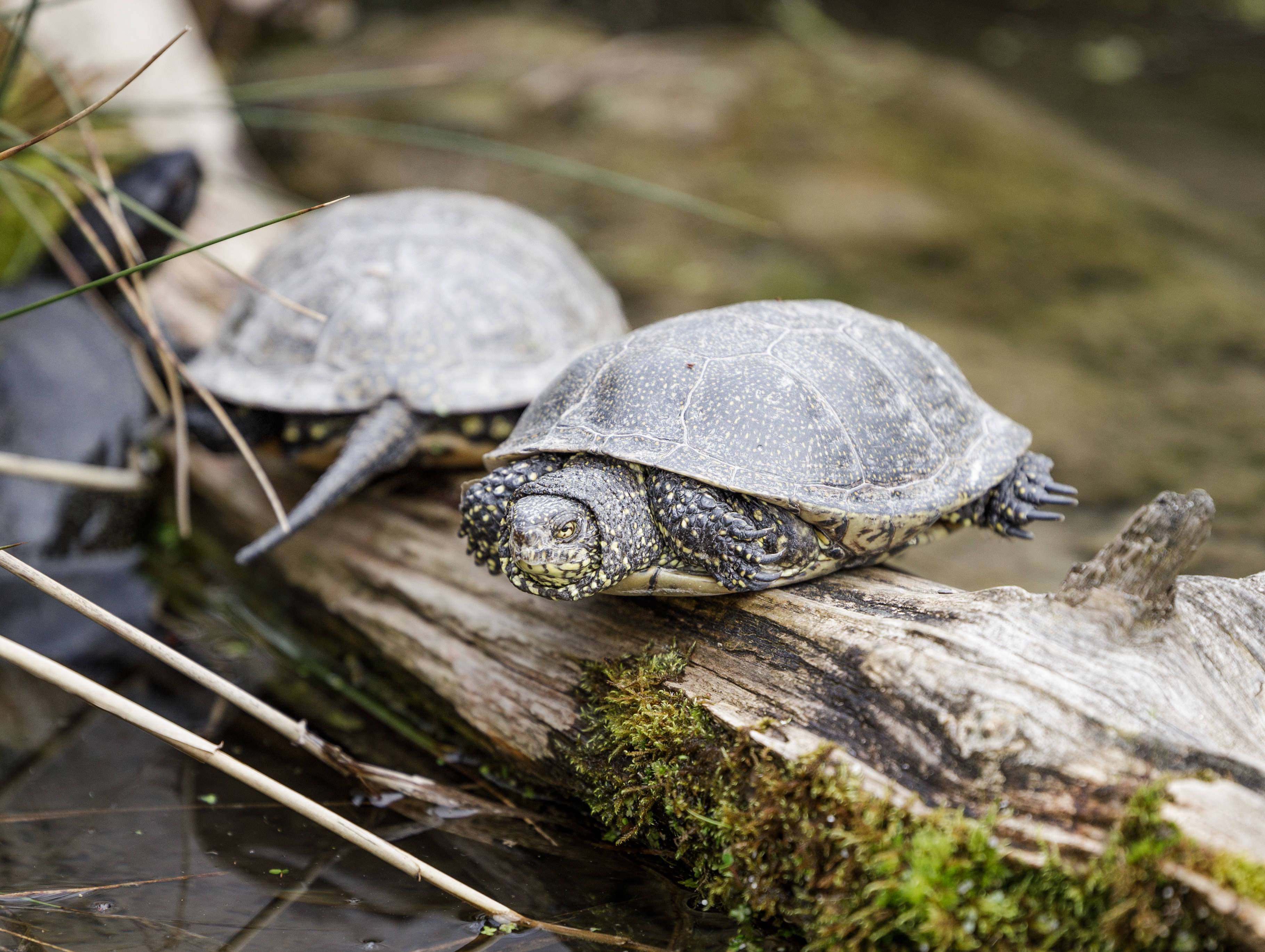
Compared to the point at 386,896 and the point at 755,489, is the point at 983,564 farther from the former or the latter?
the point at 386,896

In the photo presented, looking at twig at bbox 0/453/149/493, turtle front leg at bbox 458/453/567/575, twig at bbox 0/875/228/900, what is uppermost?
turtle front leg at bbox 458/453/567/575

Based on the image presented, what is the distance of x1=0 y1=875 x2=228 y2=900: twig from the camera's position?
1933mm

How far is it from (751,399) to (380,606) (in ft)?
5.18

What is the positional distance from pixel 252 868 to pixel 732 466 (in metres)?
1.53

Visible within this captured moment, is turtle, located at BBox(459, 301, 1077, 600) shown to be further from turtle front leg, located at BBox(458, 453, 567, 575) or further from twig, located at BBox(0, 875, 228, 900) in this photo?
twig, located at BBox(0, 875, 228, 900)

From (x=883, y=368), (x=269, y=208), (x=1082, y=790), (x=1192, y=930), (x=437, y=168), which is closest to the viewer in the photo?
(x=1192, y=930)

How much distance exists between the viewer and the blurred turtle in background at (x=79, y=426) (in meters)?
3.57

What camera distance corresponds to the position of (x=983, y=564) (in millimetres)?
3807

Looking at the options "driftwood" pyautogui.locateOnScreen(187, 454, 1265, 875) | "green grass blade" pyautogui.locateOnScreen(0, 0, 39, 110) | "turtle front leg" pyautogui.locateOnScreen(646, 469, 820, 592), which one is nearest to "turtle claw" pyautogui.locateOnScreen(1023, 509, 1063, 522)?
"driftwood" pyautogui.locateOnScreen(187, 454, 1265, 875)

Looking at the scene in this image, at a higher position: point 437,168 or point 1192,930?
point 437,168

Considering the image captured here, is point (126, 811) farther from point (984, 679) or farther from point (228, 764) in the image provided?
point (984, 679)

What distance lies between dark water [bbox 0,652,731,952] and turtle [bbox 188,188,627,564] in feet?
2.95

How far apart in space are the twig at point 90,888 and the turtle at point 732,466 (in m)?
1.02

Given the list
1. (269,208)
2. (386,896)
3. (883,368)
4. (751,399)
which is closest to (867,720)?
(751,399)
